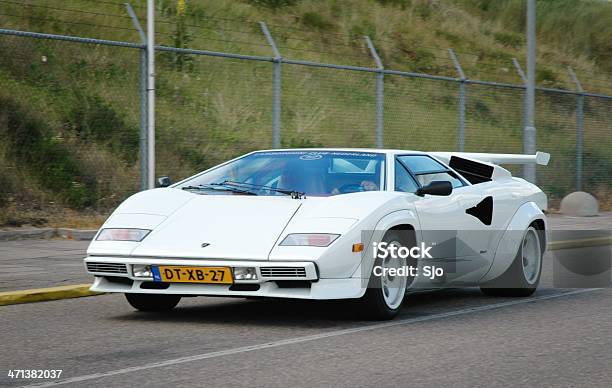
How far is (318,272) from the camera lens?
24.4 feet

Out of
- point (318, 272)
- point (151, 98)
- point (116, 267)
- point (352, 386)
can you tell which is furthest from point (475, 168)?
point (151, 98)

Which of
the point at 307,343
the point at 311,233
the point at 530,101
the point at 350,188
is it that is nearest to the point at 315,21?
the point at 530,101

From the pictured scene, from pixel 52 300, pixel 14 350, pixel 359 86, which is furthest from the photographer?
pixel 359 86

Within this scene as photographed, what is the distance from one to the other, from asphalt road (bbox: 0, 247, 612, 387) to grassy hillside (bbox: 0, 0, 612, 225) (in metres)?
7.33

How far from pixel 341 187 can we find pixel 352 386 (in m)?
2.91

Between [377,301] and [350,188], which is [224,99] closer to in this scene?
[350,188]

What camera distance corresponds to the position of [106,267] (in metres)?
7.81

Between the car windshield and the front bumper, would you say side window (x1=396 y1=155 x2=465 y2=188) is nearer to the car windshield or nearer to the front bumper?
the car windshield

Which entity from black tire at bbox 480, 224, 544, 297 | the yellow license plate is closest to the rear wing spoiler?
black tire at bbox 480, 224, 544, 297

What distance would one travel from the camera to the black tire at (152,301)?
845cm

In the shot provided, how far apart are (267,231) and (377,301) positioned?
3.11ft

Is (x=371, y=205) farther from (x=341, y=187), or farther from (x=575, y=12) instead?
A: (x=575, y=12)

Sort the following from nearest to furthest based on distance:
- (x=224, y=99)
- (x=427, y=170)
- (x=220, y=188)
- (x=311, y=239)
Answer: (x=311, y=239) < (x=220, y=188) < (x=427, y=170) < (x=224, y=99)

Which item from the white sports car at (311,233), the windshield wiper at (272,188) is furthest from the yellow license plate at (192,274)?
the windshield wiper at (272,188)
